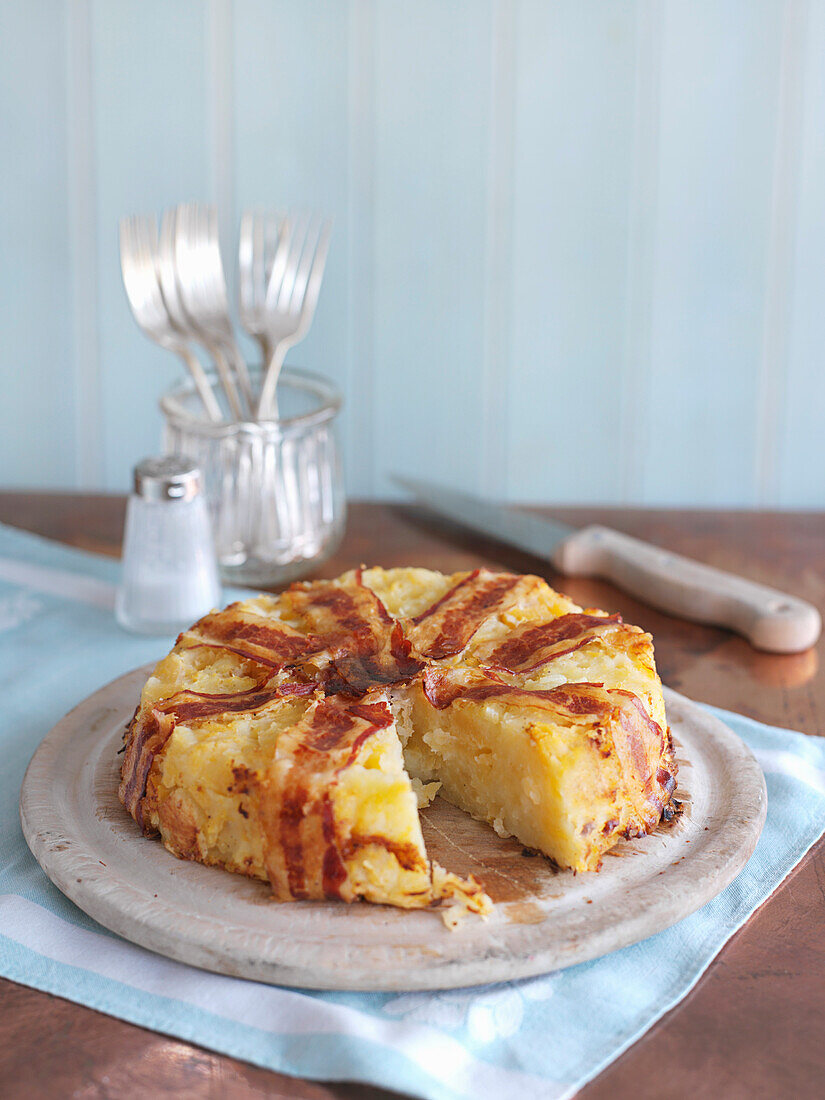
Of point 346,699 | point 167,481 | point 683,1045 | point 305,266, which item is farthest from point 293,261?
point 683,1045

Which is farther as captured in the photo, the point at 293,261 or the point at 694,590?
the point at 293,261

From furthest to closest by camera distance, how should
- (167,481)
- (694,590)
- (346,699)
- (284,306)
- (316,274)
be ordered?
(316,274) < (284,306) < (694,590) < (167,481) < (346,699)

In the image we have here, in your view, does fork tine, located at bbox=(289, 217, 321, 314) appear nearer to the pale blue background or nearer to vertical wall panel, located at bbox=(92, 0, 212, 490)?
the pale blue background

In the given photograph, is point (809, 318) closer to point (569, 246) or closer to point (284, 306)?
point (569, 246)

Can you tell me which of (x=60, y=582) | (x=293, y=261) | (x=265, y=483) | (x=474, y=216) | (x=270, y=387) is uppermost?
(x=474, y=216)

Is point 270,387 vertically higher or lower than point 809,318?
lower

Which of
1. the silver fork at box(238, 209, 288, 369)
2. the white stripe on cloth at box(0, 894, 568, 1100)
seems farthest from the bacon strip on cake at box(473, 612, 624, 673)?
the silver fork at box(238, 209, 288, 369)

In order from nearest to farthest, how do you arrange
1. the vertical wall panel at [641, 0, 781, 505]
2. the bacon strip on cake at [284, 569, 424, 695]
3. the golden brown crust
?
the golden brown crust, the bacon strip on cake at [284, 569, 424, 695], the vertical wall panel at [641, 0, 781, 505]

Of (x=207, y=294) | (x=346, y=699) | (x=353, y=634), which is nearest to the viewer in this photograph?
(x=346, y=699)

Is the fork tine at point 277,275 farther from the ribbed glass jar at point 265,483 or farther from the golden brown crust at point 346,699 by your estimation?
the golden brown crust at point 346,699
